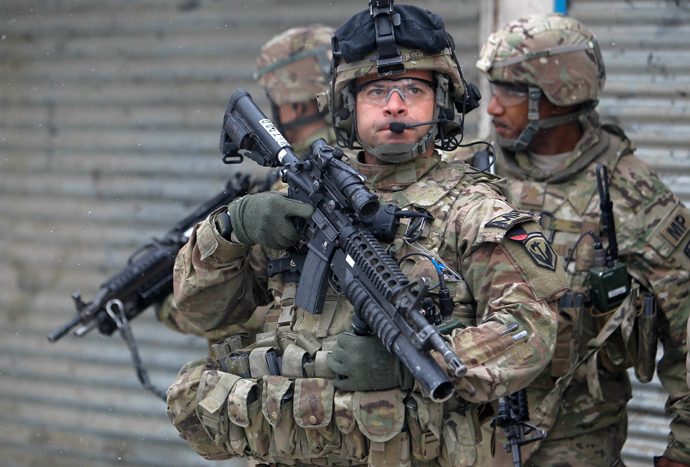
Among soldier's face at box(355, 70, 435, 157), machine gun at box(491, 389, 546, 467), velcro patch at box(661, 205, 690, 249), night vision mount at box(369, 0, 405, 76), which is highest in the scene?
night vision mount at box(369, 0, 405, 76)

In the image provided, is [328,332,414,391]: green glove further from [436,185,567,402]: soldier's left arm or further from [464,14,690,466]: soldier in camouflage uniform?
[464,14,690,466]: soldier in camouflage uniform

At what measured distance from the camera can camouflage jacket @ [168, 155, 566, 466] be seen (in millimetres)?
2158

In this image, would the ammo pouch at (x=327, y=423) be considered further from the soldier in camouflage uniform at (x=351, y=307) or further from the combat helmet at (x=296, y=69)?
the combat helmet at (x=296, y=69)

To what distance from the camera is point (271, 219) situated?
236cm

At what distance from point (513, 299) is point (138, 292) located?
8.49ft

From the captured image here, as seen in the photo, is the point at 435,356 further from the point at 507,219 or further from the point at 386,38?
the point at 386,38

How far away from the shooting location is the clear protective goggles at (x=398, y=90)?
2471 mm

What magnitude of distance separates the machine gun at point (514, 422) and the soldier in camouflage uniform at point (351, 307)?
Result: 1.93 ft

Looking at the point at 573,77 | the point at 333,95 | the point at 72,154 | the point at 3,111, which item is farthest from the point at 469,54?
the point at 3,111

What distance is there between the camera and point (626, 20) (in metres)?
4.27

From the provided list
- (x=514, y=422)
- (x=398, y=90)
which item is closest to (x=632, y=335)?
(x=514, y=422)

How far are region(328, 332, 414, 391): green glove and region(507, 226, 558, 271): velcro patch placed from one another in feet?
1.58

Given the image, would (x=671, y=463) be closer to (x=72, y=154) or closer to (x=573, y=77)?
(x=573, y=77)

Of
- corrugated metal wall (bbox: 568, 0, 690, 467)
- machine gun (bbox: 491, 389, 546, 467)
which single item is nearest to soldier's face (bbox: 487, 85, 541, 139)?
corrugated metal wall (bbox: 568, 0, 690, 467)
